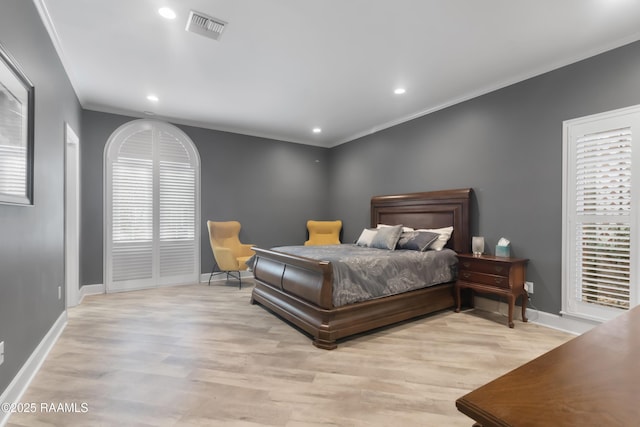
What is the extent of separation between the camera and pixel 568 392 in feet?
2.05

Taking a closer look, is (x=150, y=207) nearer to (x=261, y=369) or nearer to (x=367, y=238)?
(x=367, y=238)

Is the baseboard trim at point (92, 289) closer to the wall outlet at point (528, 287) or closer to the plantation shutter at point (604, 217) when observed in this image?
the wall outlet at point (528, 287)

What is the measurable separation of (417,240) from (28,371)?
3.81 meters

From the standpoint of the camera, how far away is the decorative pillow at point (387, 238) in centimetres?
400

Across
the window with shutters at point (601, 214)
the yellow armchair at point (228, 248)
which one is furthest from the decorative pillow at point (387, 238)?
the yellow armchair at point (228, 248)

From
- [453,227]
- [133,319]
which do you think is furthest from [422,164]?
[133,319]

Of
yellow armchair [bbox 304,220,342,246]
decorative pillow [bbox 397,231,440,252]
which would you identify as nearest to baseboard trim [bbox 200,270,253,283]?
yellow armchair [bbox 304,220,342,246]

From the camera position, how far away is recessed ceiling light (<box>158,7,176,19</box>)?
229 centimetres

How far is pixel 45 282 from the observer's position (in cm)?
245

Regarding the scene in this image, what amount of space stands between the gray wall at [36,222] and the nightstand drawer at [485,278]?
395cm

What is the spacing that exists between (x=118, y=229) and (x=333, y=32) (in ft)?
13.5

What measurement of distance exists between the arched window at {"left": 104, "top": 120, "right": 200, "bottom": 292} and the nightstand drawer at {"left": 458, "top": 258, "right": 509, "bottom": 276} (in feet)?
13.5

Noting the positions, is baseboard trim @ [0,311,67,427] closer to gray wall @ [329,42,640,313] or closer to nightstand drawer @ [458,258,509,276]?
nightstand drawer @ [458,258,509,276]

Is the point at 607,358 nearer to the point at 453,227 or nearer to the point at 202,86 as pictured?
the point at 453,227
